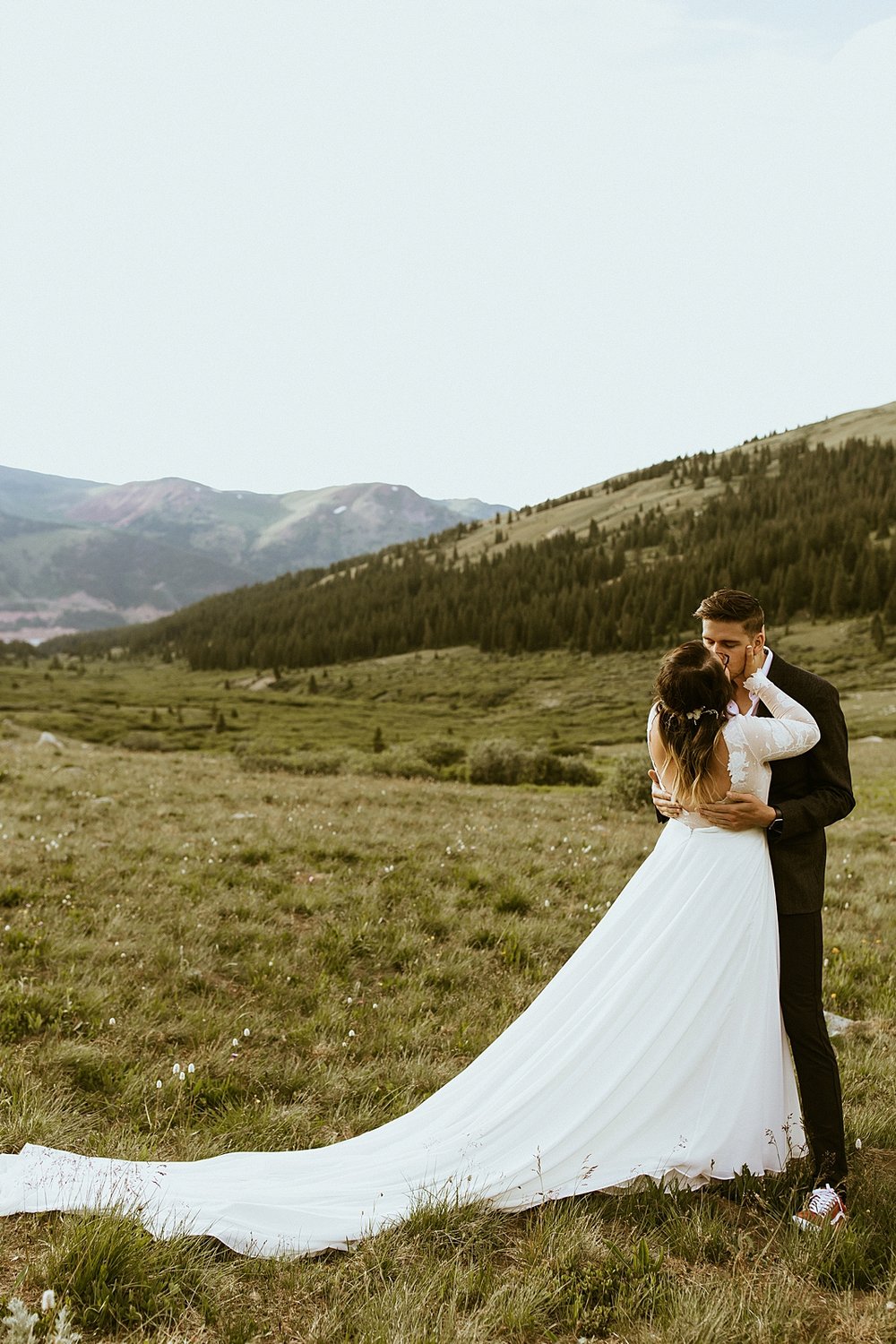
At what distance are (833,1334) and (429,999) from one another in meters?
4.60

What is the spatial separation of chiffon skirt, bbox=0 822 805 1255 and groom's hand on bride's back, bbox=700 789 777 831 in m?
0.13

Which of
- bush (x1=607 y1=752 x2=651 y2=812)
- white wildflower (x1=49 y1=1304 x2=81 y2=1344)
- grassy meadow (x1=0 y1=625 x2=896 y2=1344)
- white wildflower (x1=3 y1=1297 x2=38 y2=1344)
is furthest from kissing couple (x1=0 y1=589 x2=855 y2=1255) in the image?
bush (x1=607 y1=752 x2=651 y2=812)

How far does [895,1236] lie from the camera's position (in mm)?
4098

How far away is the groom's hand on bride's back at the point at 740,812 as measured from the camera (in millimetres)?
4598

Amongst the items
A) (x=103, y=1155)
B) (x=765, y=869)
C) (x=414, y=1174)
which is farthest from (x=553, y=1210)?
(x=103, y=1155)

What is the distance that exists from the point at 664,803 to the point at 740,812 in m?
0.53

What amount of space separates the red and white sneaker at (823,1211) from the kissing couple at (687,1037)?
12mm

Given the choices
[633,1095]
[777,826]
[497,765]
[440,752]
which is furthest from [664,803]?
[440,752]

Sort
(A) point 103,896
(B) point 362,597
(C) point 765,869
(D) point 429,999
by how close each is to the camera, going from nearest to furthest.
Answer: (C) point 765,869
(D) point 429,999
(A) point 103,896
(B) point 362,597

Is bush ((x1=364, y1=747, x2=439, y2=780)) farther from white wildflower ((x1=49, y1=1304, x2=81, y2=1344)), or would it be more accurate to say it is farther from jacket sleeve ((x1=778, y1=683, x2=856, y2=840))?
white wildflower ((x1=49, y1=1304, x2=81, y2=1344))

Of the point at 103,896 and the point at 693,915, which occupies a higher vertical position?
the point at 693,915

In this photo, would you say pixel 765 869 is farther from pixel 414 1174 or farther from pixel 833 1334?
pixel 414 1174

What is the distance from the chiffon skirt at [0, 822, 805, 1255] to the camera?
425 cm

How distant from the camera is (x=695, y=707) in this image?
4.71 metres
